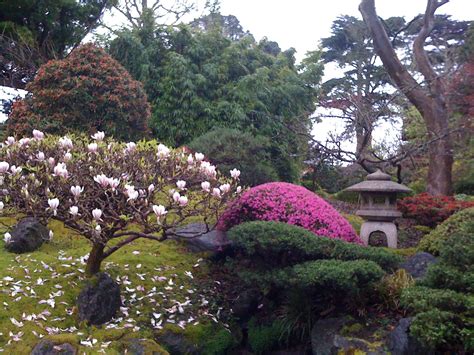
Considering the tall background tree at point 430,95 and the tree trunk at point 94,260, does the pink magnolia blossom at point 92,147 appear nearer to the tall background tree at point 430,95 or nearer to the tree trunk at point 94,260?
the tree trunk at point 94,260

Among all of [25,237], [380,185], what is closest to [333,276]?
[380,185]

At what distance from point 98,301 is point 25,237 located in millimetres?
1580

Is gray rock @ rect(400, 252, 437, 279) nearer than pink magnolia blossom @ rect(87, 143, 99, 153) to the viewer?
No

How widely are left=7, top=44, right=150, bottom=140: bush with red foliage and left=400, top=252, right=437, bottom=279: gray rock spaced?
5078mm

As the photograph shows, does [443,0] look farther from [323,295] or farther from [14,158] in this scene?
[14,158]

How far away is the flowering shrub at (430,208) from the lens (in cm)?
761

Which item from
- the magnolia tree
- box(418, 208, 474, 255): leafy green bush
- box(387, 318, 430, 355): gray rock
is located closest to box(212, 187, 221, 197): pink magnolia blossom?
the magnolia tree

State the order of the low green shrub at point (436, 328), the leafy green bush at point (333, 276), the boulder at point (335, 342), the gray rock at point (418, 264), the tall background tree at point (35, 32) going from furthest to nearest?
the tall background tree at point (35, 32) → the gray rock at point (418, 264) → the leafy green bush at point (333, 276) → the boulder at point (335, 342) → the low green shrub at point (436, 328)

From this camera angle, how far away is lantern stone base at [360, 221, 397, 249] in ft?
21.5

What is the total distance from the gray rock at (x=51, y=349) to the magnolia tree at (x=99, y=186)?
0.84 metres

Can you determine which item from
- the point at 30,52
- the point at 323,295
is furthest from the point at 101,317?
the point at 30,52

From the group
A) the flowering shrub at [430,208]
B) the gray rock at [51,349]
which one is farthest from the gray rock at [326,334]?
the flowering shrub at [430,208]

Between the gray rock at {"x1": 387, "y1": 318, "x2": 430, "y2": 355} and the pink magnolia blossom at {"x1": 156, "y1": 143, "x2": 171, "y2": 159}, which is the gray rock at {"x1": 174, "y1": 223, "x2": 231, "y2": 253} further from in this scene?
the gray rock at {"x1": 387, "y1": 318, "x2": 430, "y2": 355}

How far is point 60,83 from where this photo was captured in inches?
310
